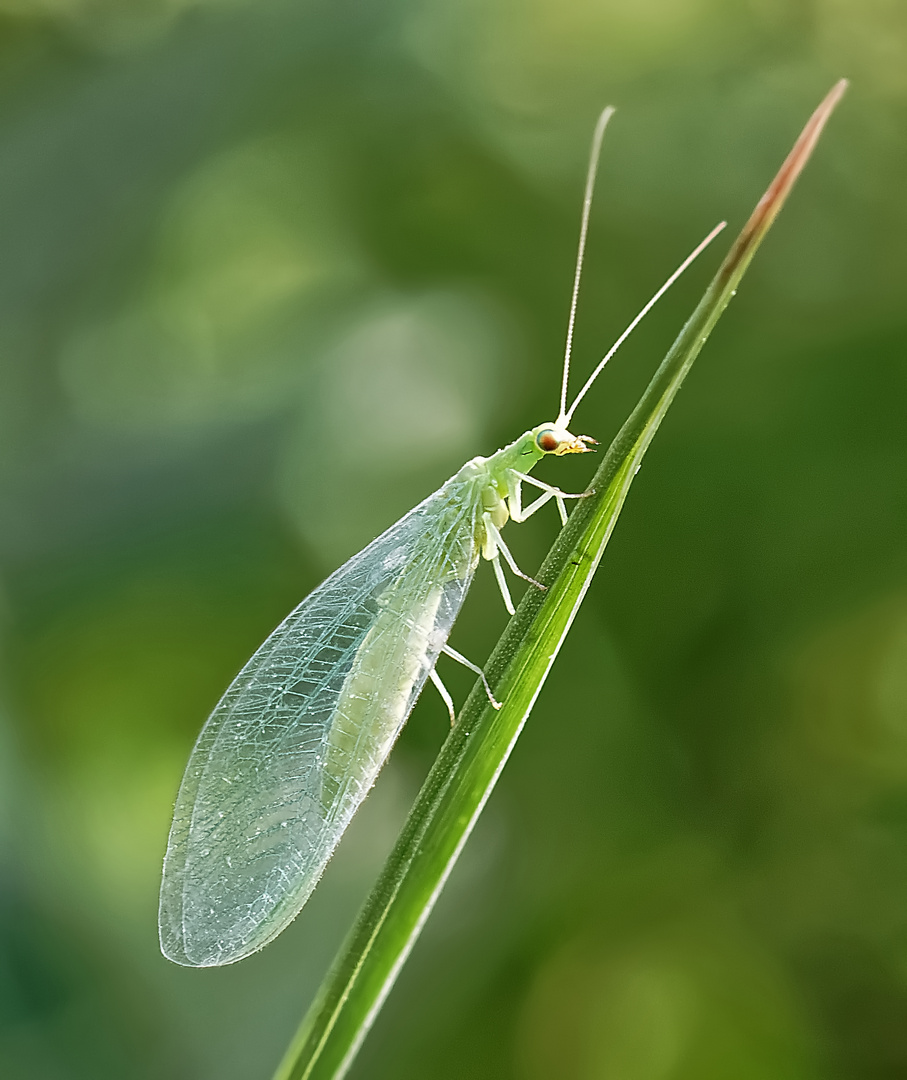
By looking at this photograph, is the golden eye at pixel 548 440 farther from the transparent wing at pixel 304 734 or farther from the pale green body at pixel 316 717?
the transparent wing at pixel 304 734

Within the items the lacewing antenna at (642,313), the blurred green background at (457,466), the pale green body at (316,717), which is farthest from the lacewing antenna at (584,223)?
the blurred green background at (457,466)

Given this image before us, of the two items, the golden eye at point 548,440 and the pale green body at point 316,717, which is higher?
the golden eye at point 548,440

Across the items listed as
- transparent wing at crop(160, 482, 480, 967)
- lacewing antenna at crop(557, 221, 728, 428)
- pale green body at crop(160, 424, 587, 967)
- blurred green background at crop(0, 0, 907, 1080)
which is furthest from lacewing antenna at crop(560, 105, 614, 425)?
blurred green background at crop(0, 0, 907, 1080)

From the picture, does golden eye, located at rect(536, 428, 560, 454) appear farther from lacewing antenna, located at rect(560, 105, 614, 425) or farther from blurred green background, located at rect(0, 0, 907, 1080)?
blurred green background, located at rect(0, 0, 907, 1080)

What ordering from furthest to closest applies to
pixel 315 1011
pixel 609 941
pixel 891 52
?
pixel 891 52 < pixel 609 941 < pixel 315 1011

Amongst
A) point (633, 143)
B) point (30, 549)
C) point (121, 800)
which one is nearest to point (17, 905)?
point (121, 800)

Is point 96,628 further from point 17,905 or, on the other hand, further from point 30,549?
point 17,905
